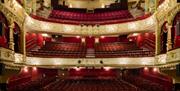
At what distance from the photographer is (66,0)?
13.1 meters

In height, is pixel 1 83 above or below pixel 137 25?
below

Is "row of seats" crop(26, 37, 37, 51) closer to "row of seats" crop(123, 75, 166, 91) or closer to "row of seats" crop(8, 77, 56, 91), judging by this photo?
"row of seats" crop(8, 77, 56, 91)

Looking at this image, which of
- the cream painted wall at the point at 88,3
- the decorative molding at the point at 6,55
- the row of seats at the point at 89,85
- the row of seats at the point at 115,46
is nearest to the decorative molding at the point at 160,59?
the row of seats at the point at 89,85

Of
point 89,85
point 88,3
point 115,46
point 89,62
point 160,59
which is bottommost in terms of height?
point 89,85

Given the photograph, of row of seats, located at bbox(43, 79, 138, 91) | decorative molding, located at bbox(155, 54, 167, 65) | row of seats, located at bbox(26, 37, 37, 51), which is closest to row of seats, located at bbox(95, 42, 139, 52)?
row of seats, located at bbox(43, 79, 138, 91)

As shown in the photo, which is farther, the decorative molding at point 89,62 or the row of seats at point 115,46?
the row of seats at point 115,46

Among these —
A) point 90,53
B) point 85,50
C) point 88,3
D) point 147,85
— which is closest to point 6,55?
Result: point 147,85

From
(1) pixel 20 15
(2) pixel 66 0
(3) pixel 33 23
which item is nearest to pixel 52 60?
(3) pixel 33 23

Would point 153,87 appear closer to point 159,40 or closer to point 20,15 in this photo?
point 159,40

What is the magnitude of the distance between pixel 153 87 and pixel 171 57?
39.9 inches

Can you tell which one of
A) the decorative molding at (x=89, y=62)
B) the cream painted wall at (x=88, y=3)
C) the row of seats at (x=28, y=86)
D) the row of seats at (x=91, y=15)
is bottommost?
the row of seats at (x=28, y=86)

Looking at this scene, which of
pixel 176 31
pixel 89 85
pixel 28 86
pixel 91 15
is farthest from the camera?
pixel 91 15

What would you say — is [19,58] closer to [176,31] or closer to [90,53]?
[90,53]

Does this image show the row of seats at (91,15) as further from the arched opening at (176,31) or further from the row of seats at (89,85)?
the arched opening at (176,31)
